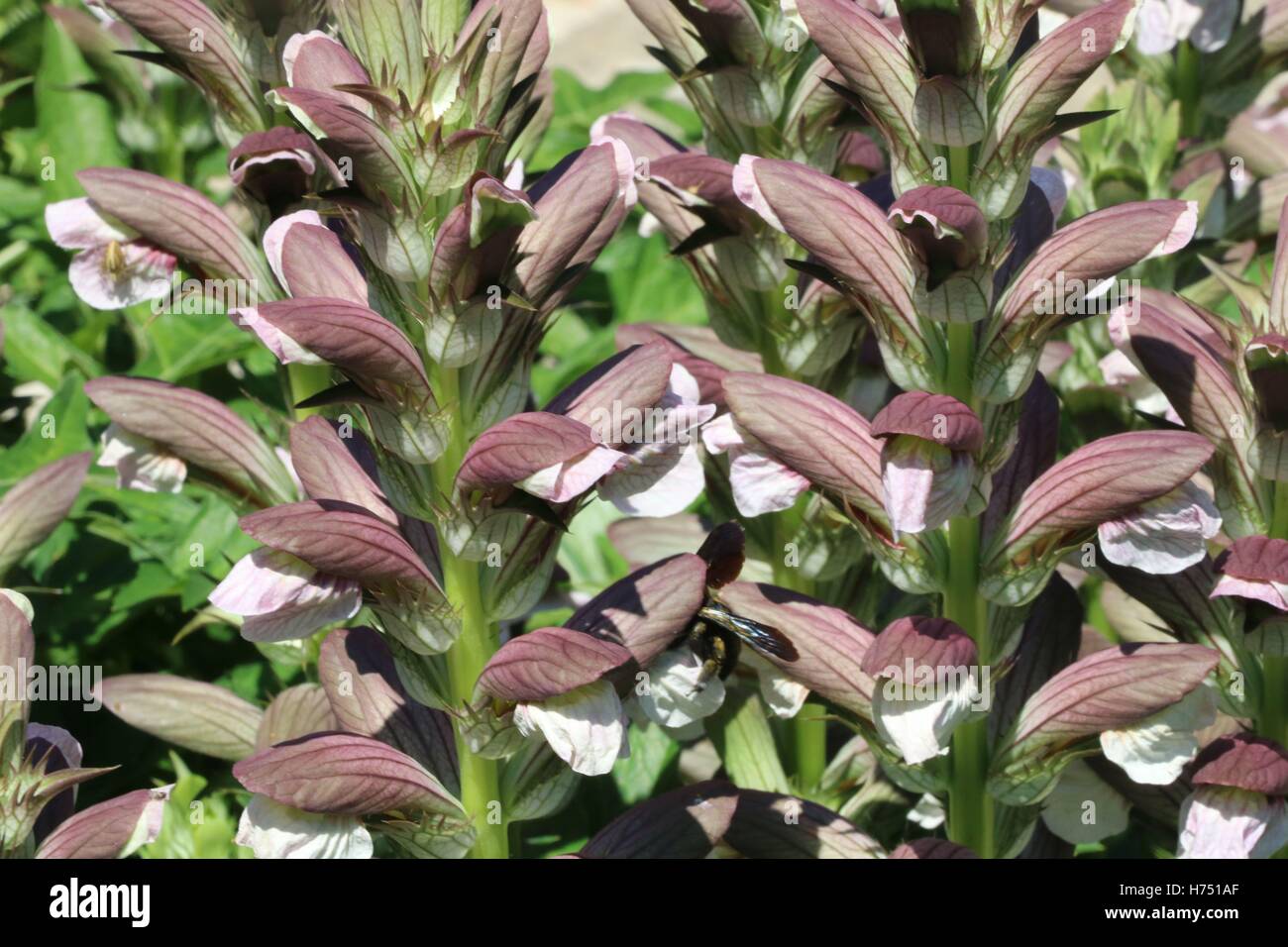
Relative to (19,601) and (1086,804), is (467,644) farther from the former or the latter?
(1086,804)

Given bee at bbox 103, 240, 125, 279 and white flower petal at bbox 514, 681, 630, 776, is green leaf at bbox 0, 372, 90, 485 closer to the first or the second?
bee at bbox 103, 240, 125, 279

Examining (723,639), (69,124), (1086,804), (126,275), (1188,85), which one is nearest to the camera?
(723,639)

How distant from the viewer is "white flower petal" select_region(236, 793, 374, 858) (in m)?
1.27

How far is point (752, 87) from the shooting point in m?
1.60

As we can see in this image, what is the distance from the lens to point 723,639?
143 cm

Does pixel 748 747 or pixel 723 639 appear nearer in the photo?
pixel 723 639

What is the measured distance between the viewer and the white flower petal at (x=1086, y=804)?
5.06 ft

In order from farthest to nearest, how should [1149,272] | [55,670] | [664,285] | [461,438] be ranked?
[664,285], [1149,272], [55,670], [461,438]

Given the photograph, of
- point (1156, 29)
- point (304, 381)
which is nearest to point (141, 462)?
point (304, 381)

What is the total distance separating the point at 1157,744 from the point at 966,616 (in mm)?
185

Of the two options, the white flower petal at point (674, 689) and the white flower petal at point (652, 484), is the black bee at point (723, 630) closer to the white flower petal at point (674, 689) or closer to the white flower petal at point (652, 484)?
the white flower petal at point (674, 689)
